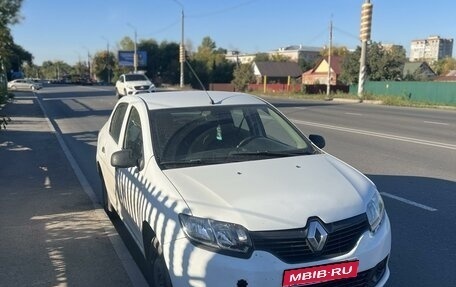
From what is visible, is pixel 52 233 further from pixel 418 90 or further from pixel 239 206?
pixel 418 90

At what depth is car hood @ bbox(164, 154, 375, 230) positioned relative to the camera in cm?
297

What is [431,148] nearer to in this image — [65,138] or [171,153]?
[171,153]

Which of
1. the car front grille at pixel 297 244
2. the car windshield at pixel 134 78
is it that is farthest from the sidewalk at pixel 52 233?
the car windshield at pixel 134 78

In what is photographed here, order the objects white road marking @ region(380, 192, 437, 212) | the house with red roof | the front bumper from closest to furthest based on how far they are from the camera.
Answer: the front bumper → white road marking @ region(380, 192, 437, 212) → the house with red roof

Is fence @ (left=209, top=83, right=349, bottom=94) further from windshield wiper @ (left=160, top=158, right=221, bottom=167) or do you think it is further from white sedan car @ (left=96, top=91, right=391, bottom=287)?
windshield wiper @ (left=160, top=158, right=221, bottom=167)

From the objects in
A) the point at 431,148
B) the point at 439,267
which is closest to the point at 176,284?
the point at 439,267

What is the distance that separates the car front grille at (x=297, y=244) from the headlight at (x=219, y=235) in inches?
2.7

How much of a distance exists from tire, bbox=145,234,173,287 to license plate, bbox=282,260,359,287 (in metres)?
0.84

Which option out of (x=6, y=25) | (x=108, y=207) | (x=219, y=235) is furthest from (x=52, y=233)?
(x=6, y=25)

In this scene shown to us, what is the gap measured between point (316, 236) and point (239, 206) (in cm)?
51

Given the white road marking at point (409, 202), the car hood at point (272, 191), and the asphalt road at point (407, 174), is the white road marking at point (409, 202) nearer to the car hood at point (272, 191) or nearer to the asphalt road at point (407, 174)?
the asphalt road at point (407, 174)

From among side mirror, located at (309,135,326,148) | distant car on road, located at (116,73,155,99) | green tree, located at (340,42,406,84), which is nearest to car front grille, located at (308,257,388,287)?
side mirror, located at (309,135,326,148)

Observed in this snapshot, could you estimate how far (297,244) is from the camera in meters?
2.90

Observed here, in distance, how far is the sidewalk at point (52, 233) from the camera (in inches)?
162
